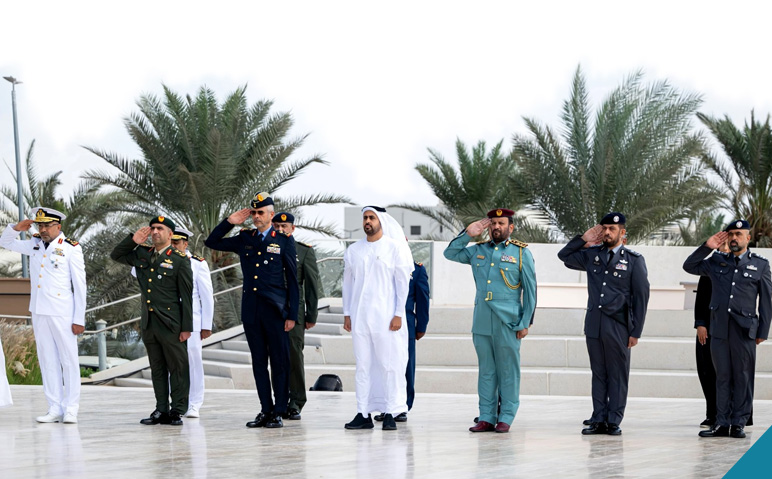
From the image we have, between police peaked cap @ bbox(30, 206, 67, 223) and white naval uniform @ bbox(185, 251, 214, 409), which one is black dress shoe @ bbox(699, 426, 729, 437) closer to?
white naval uniform @ bbox(185, 251, 214, 409)

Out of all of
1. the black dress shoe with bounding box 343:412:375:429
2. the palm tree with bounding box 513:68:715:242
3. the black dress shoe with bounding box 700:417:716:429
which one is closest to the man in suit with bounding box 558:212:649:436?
the black dress shoe with bounding box 700:417:716:429

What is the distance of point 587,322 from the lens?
31.2 ft

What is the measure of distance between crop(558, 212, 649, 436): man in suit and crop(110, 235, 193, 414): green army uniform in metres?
3.88

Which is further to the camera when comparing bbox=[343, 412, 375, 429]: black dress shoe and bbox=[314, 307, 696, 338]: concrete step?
bbox=[314, 307, 696, 338]: concrete step

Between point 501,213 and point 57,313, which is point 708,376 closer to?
point 501,213

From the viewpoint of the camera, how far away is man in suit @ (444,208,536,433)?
927 centimetres

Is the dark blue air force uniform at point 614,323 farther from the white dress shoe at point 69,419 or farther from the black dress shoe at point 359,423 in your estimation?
the white dress shoe at point 69,419

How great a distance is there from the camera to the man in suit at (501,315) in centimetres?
927

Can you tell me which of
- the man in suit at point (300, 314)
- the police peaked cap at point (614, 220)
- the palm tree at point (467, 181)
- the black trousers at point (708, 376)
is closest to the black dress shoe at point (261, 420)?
the man in suit at point (300, 314)

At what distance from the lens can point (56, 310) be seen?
984 centimetres

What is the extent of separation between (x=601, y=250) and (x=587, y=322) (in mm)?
688

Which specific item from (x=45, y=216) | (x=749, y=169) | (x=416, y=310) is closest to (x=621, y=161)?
(x=749, y=169)

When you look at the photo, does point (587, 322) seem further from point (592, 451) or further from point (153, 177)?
point (153, 177)

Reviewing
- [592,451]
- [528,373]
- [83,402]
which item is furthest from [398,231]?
[528,373]
